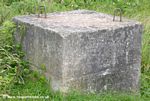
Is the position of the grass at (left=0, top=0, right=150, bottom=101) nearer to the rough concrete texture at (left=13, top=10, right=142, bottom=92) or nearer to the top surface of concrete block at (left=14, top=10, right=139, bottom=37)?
the rough concrete texture at (left=13, top=10, right=142, bottom=92)

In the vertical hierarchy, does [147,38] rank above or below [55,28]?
below

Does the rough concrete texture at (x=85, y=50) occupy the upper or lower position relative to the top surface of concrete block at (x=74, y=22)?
lower

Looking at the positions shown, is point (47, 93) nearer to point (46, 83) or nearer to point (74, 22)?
point (46, 83)

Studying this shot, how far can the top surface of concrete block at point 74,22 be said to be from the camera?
465 cm

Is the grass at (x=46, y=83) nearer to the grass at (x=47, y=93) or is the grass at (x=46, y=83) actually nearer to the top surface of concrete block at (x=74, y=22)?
the grass at (x=47, y=93)

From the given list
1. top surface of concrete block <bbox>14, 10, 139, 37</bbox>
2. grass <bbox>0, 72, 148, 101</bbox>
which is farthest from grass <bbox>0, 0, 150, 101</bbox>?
top surface of concrete block <bbox>14, 10, 139, 37</bbox>

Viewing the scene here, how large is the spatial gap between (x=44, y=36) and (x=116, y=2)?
4501mm

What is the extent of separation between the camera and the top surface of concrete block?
465 centimetres

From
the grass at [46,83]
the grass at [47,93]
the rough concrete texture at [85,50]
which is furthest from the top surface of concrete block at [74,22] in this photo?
the grass at [47,93]

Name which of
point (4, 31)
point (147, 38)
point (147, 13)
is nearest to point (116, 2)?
point (147, 13)

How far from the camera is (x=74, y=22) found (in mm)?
5004

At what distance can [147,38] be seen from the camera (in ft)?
21.1

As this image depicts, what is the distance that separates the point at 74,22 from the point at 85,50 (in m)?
0.56

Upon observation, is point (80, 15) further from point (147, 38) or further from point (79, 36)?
point (147, 38)
